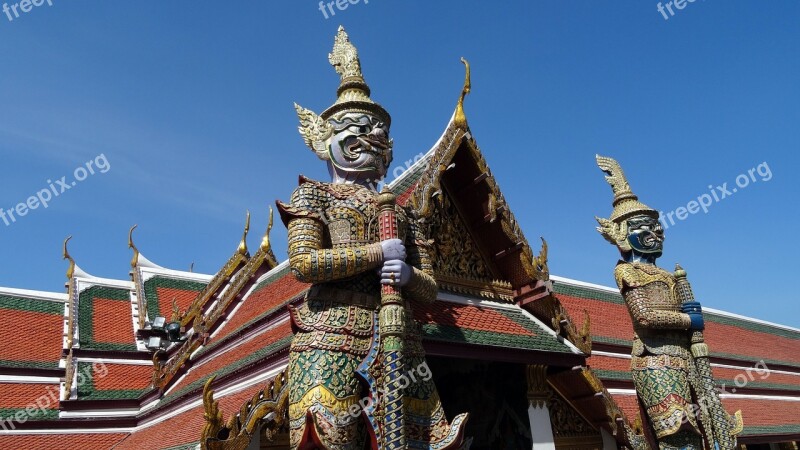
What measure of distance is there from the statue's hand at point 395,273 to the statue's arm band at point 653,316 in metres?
3.67

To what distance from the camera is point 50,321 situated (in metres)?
13.9

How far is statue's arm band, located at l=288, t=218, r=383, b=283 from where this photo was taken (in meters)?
4.14

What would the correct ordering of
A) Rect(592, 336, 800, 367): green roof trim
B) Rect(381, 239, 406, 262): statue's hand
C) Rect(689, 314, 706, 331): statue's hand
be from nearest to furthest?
Rect(381, 239, 406, 262): statue's hand, Rect(689, 314, 706, 331): statue's hand, Rect(592, 336, 800, 367): green roof trim

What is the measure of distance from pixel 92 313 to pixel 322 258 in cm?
1151

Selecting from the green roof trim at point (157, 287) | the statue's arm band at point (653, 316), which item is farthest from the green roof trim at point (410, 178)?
the green roof trim at point (157, 287)

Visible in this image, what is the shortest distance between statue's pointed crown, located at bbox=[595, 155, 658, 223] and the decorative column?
7.67ft

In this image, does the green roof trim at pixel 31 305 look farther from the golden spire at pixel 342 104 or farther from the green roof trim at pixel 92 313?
the golden spire at pixel 342 104

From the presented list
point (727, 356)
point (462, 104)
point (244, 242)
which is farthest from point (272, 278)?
point (727, 356)

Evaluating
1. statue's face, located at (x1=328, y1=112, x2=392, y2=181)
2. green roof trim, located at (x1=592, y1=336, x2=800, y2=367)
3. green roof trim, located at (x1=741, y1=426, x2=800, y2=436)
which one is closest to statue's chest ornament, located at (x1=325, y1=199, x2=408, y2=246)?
statue's face, located at (x1=328, y1=112, x2=392, y2=181)

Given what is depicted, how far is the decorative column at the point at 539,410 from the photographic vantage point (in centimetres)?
641

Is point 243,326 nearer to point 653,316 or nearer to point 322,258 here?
point 322,258

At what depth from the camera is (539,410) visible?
656 cm

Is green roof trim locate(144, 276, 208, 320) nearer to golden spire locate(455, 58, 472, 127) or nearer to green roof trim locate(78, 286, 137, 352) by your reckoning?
green roof trim locate(78, 286, 137, 352)

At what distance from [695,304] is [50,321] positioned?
1342 centimetres
